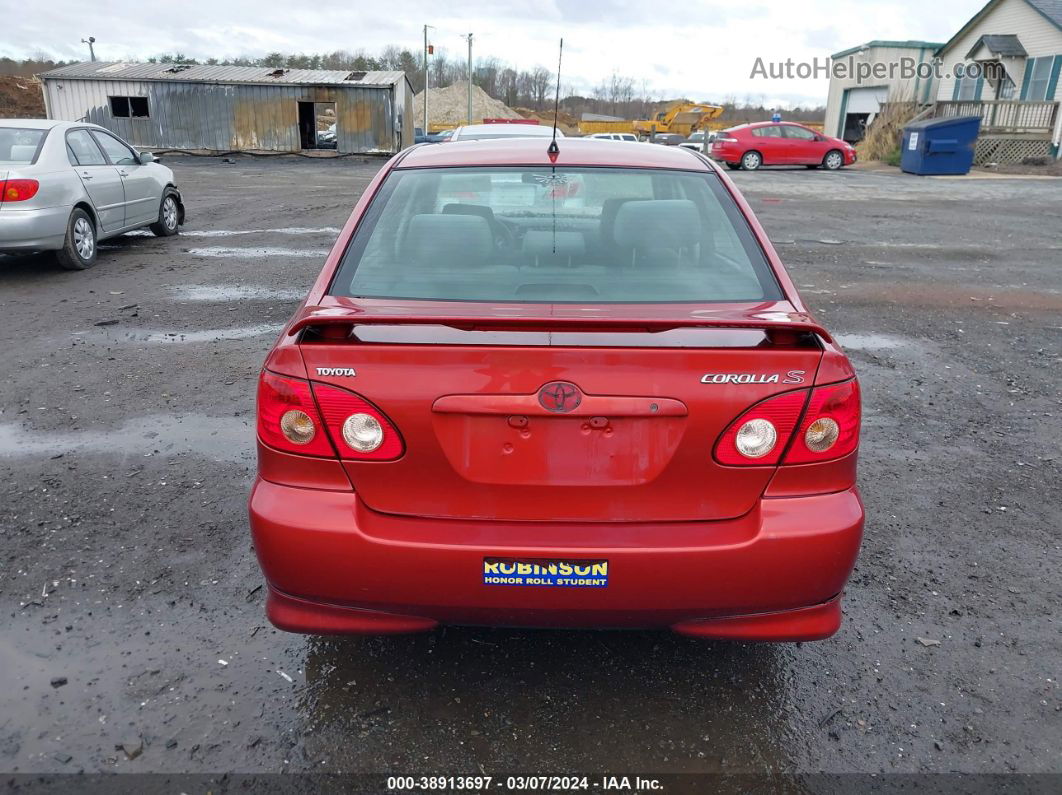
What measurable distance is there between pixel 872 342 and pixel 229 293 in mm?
6104

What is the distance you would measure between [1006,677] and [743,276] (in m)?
1.61

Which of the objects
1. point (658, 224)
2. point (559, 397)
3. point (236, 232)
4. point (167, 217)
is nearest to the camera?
point (559, 397)

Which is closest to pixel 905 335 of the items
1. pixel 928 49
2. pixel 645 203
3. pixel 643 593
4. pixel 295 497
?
pixel 645 203

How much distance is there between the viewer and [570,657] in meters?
2.85

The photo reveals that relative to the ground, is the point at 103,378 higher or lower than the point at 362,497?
lower

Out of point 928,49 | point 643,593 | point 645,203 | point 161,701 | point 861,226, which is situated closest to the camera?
point 643,593

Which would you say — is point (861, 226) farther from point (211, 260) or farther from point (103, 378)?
point (103, 378)

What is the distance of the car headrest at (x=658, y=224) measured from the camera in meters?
2.96

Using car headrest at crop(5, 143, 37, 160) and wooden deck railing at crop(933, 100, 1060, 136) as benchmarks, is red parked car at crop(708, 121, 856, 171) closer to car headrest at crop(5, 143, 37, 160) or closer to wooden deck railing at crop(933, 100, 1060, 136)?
wooden deck railing at crop(933, 100, 1060, 136)

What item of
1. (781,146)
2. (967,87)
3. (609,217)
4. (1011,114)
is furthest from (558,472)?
(967,87)

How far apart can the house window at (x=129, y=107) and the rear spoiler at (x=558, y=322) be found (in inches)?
1422

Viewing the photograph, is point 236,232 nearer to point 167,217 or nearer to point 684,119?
point 167,217

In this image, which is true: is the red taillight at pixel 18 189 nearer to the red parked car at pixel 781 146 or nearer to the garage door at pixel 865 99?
the red parked car at pixel 781 146

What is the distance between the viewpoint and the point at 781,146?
94.7 feet
